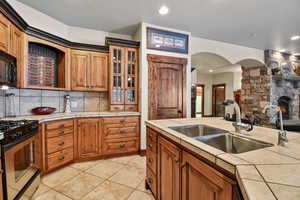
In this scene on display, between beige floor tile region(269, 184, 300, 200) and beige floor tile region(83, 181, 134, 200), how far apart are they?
169 centimetres

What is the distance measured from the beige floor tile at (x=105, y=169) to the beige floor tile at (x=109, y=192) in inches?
10.0

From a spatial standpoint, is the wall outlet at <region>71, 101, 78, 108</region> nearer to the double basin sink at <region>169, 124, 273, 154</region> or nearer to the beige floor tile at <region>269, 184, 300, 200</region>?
the double basin sink at <region>169, 124, 273, 154</region>

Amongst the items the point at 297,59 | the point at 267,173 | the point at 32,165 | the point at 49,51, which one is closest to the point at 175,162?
the point at 267,173

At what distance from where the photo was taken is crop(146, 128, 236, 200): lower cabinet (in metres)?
0.77

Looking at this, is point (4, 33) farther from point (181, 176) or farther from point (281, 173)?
point (281, 173)

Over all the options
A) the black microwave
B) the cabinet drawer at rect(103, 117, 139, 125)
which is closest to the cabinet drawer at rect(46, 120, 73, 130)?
the cabinet drawer at rect(103, 117, 139, 125)

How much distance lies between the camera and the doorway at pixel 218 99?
8.24 m

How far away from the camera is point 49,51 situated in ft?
9.03

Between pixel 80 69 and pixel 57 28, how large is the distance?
3.01ft

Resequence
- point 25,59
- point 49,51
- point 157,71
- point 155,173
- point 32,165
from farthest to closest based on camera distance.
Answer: point 157,71
point 49,51
point 25,59
point 32,165
point 155,173

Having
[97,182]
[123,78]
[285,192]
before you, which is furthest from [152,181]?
[123,78]

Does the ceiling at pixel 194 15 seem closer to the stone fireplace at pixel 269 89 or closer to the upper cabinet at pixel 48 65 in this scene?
the upper cabinet at pixel 48 65

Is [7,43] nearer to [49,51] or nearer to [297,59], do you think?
[49,51]

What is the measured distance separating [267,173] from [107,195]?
1788 millimetres
